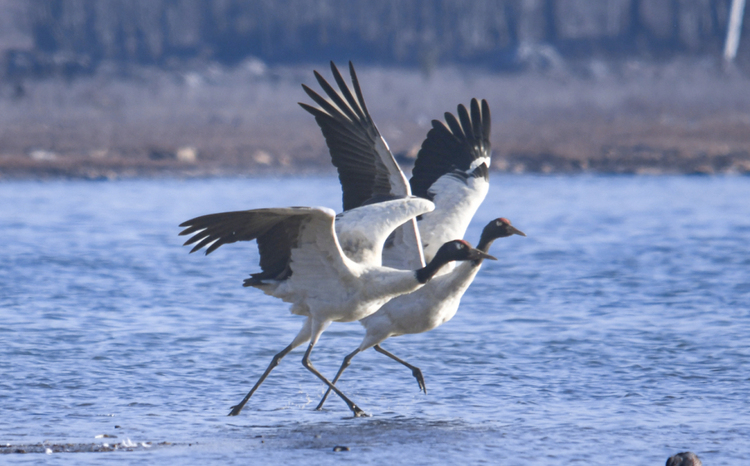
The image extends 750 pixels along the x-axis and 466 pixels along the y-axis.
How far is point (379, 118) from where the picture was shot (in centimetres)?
2894

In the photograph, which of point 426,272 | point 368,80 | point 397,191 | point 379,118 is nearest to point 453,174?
point 397,191

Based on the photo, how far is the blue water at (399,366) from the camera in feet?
20.2

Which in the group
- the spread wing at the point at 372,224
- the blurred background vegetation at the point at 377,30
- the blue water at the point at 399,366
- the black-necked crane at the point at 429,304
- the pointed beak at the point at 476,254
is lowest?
the blue water at the point at 399,366

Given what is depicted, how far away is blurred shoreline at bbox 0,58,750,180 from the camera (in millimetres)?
25281

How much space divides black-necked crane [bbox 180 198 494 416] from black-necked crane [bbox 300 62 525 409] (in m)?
0.43

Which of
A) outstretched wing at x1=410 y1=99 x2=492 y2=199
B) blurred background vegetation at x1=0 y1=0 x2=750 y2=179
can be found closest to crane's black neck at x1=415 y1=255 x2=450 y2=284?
outstretched wing at x1=410 y1=99 x2=492 y2=199

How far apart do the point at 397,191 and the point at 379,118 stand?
2176 centimetres

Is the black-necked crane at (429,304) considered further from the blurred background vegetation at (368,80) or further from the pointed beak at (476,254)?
the blurred background vegetation at (368,80)

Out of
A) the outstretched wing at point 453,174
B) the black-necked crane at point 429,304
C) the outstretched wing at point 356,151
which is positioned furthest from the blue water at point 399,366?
the outstretched wing at point 356,151

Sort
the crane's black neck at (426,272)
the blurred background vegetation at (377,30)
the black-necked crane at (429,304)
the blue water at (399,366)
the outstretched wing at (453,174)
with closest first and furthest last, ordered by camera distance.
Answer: the blue water at (399,366) → the crane's black neck at (426,272) → the black-necked crane at (429,304) → the outstretched wing at (453,174) → the blurred background vegetation at (377,30)

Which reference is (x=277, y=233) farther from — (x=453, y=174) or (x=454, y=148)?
(x=454, y=148)

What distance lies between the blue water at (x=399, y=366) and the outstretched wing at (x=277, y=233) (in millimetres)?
1003

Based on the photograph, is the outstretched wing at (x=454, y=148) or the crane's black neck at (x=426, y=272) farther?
the outstretched wing at (x=454, y=148)

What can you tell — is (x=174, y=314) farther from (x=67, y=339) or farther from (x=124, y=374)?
(x=124, y=374)
